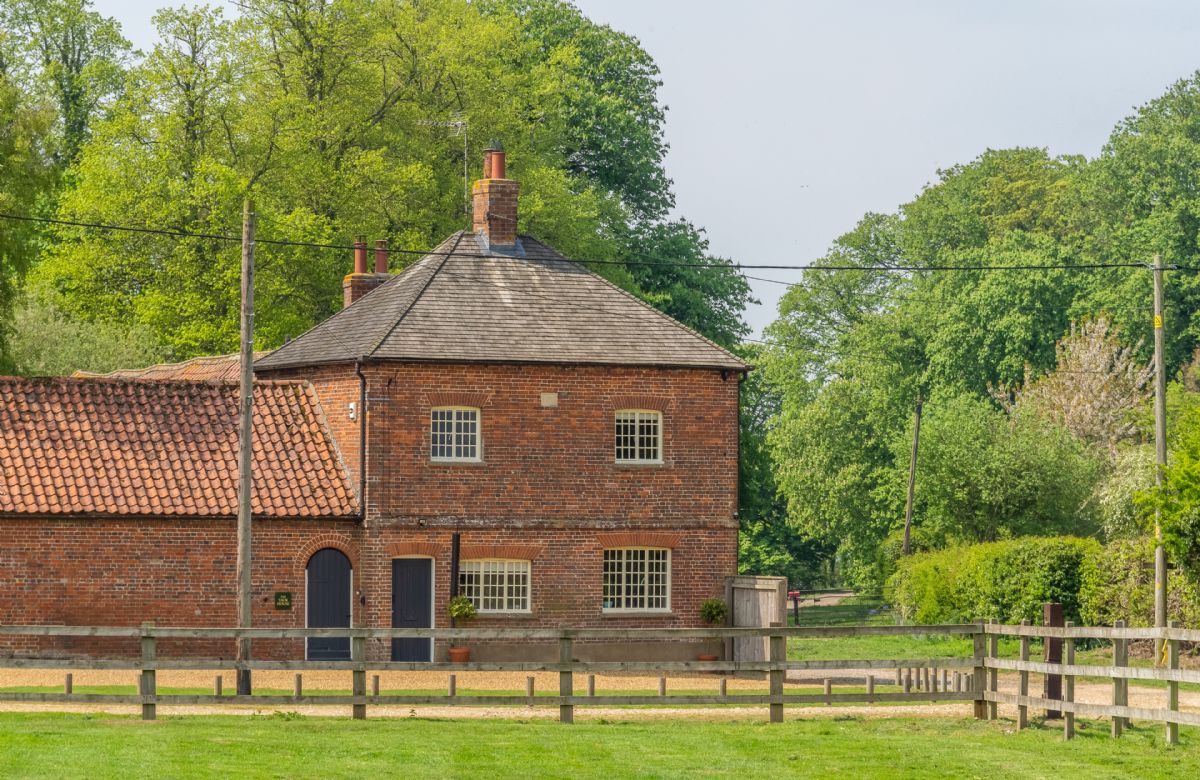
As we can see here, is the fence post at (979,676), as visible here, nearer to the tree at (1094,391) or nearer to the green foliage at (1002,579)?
the green foliage at (1002,579)

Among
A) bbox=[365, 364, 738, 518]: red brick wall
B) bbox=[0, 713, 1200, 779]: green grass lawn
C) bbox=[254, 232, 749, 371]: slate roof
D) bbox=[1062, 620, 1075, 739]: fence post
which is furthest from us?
bbox=[254, 232, 749, 371]: slate roof

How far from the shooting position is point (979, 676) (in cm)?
2250

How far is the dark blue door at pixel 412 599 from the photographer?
3494 centimetres

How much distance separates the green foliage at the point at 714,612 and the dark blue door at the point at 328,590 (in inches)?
270

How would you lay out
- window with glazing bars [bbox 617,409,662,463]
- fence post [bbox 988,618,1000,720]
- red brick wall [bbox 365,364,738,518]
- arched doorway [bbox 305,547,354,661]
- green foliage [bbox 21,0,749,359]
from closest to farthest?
fence post [bbox 988,618,1000,720] → arched doorway [bbox 305,547,354,661] → red brick wall [bbox 365,364,738,518] → window with glazing bars [bbox 617,409,662,463] → green foliage [bbox 21,0,749,359]

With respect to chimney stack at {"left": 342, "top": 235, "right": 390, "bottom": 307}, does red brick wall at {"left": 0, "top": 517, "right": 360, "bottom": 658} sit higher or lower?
lower

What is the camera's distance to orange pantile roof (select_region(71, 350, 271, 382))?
42344mm

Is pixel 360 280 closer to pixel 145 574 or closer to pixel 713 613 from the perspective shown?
pixel 145 574

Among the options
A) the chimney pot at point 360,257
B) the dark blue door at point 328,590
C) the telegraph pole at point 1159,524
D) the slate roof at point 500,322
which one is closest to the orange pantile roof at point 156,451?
the dark blue door at point 328,590

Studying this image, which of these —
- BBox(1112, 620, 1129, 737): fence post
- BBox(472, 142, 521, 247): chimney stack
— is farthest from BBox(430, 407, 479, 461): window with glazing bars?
BBox(1112, 620, 1129, 737): fence post

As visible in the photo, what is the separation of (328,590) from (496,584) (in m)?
3.18

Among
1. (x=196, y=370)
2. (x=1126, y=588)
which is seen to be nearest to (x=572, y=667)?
→ (x=1126, y=588)

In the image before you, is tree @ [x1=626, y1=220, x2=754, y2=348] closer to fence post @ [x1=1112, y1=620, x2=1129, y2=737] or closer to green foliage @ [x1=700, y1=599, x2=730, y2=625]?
green foliage @ [x1=700, y1=599, x2=730, y2=625]

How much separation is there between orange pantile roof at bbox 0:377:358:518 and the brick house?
0.15 feet
